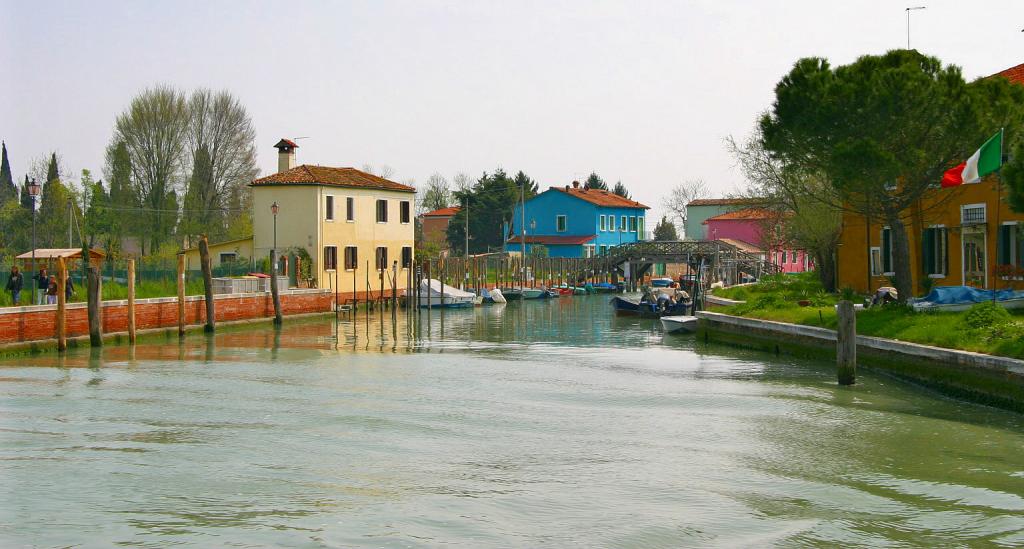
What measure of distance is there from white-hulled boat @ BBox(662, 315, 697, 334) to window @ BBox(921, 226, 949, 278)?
30.5 feet

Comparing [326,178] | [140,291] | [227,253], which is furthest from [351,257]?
[140,291]

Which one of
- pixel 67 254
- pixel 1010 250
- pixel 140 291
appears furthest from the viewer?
pixel 67 254

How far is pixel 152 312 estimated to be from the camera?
3353cm

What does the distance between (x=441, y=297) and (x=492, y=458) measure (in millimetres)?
38006

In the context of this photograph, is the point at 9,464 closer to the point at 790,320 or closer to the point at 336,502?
the point at 336,502

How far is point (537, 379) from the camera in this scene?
24109mm

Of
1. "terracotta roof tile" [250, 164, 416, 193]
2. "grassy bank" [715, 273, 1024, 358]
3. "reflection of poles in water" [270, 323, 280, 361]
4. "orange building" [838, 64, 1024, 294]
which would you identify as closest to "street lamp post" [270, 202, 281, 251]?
"terracotta roof tile" [250, 164, 416, 193]

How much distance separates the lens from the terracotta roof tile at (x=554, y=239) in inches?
3238

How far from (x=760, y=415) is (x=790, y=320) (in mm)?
10369

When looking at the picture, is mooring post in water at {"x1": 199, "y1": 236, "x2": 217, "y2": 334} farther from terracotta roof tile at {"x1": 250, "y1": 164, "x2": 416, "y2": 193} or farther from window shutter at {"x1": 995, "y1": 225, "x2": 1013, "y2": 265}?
window shutter at {"x1": 995, "y1": 225, "x2": 1013, "y2": 265}

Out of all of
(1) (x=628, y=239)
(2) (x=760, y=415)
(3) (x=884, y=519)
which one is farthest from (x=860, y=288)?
(1) (x=628, y=239)

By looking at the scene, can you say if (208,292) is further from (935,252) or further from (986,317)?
(986,317)


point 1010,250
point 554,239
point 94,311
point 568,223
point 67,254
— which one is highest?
point 568,223

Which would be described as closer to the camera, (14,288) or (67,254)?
(14,288)
